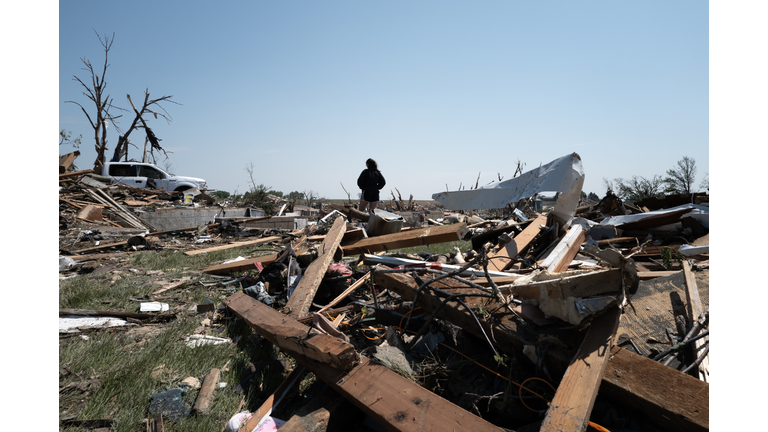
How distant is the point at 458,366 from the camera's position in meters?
2.24

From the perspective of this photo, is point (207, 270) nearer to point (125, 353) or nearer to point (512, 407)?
point (125, 353)

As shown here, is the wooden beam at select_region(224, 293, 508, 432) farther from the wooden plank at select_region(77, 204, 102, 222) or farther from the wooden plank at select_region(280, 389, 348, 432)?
the wooden plank at select_region(77, 204, 102, 222)

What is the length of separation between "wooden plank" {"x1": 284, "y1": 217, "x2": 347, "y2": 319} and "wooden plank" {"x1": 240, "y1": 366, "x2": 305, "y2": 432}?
0.81m

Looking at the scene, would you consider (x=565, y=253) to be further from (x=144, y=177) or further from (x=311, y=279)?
(x=144, y=177)

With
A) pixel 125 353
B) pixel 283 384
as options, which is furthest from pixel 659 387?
pixel 125 353

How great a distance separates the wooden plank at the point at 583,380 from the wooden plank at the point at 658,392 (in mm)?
102

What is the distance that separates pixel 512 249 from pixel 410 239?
5.17 feet

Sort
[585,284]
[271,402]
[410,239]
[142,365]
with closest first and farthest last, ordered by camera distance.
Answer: [585,284], [271,402], [142,365], [410,239]

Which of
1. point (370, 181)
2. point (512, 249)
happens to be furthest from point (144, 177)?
point (512, 249)

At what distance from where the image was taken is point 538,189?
494cm

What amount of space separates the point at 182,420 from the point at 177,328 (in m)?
1.50

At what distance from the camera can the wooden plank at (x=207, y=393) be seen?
205 cm

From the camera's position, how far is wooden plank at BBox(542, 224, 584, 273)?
13.5ft

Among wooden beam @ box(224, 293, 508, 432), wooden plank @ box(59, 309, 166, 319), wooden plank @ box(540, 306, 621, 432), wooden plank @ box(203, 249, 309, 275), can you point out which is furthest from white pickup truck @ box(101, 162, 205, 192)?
wooden plank @ box(540, 306, 621, 432)
